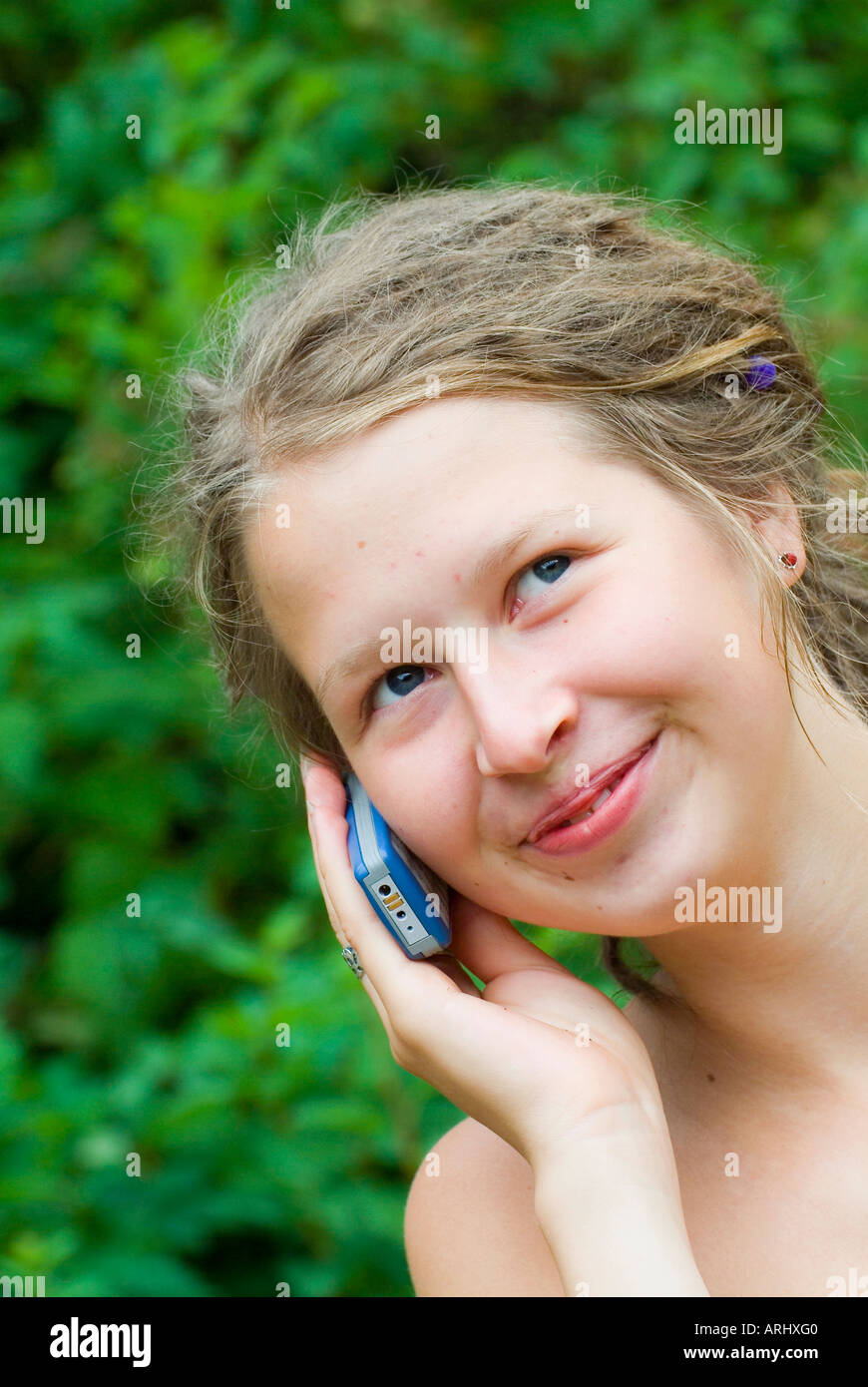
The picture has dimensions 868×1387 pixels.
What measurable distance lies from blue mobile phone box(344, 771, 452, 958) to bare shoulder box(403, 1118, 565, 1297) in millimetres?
297

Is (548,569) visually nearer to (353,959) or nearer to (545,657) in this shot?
(545,657)

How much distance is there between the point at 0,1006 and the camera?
3.56 metres

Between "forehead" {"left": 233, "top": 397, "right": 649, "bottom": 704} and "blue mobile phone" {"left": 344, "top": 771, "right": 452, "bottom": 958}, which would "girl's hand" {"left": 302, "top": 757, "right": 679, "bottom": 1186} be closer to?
"blue mobile phone" {"left": 344, "top": 771, "right": 452, "bottom": 958}

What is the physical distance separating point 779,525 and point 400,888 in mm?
685

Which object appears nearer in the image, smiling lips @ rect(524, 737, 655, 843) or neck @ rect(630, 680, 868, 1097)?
smiling lips @ rect(524, 737, 655, 843)

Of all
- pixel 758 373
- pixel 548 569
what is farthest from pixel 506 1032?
pixel 758 373

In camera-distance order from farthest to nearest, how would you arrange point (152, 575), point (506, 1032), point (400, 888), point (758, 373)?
point (152, 575), point (758, 373), point (400, 888), point (506, 1032)

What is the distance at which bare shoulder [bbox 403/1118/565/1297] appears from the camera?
1.79 m

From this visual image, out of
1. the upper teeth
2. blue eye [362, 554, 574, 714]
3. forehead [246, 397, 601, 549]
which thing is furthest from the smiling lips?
forehead [246, 397, 601, 549]

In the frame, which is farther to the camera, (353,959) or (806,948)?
(353,959)

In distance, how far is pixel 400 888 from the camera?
183 cm
